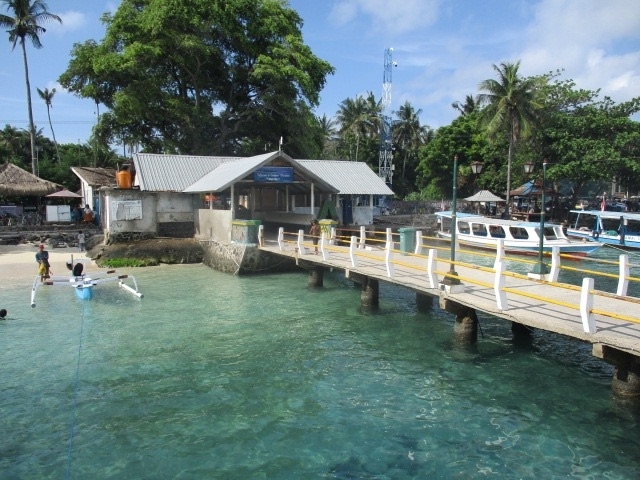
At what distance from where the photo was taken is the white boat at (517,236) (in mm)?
27984

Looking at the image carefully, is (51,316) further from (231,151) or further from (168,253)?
(231,151)

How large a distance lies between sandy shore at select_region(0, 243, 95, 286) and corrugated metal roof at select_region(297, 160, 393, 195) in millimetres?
14237

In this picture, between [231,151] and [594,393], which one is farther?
[231,151]

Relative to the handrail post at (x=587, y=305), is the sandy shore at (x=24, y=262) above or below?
below

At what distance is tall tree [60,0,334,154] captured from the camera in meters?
37.2

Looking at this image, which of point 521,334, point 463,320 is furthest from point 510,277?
point 463,320

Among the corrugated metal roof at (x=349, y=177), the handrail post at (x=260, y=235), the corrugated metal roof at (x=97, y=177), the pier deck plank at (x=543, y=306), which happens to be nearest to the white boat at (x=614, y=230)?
the corrugated metal roof at (x=349, y=177)

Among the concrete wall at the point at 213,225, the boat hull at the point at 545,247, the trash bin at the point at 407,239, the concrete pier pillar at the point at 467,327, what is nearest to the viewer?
the concrete pier pillar at the point at 467,327

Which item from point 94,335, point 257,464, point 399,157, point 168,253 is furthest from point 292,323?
point 399,157

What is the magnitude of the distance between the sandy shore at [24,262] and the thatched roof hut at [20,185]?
229 inches

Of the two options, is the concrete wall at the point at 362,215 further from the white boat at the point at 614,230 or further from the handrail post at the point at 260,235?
the white boat at the point at 614,230

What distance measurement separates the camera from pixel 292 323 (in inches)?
593

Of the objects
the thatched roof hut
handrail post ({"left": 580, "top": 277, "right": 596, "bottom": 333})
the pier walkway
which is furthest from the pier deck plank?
the thatched roof hut

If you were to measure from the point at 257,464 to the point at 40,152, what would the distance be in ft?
204
